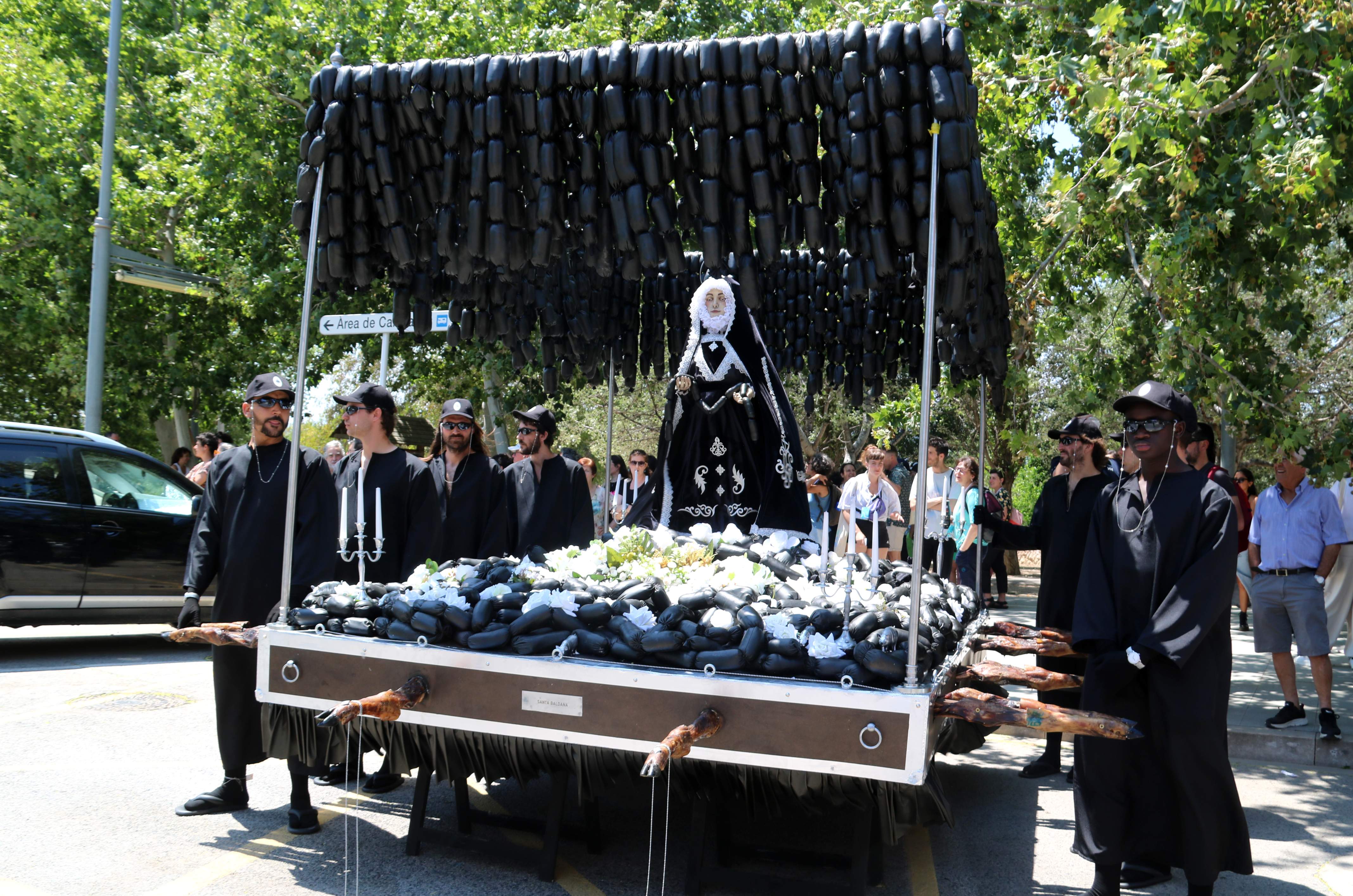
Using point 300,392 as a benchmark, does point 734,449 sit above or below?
below

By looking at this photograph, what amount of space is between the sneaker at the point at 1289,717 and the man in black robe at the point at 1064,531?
1.65 meters

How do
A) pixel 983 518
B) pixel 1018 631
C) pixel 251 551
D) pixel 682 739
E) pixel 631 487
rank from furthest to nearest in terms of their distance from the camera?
1. pixel 631 487
2. pixel 983 518
3. pixel 1018 631
4. pixel 251 551
5. pixel 682 739

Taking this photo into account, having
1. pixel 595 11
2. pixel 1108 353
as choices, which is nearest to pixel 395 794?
pixel 595 11

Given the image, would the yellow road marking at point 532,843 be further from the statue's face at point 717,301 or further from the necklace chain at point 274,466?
the statue's face at point 717,301

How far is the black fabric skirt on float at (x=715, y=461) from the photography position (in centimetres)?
697

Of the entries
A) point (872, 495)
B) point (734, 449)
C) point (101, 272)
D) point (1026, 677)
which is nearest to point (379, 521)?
point (734, 449)

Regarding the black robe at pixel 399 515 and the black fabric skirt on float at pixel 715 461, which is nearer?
the black robe at pixel 399 515

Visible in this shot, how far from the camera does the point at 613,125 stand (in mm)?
4359

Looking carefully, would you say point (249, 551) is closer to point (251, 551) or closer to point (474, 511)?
point (251, 551)

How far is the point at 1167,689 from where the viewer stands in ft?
14.0

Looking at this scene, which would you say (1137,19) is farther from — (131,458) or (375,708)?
(131,458)

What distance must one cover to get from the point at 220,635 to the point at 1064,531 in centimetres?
456

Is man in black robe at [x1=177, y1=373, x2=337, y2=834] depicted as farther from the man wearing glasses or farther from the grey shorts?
the grey shorts

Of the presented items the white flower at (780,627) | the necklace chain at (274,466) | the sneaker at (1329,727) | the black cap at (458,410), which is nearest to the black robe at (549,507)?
the black cap at (458,410)
